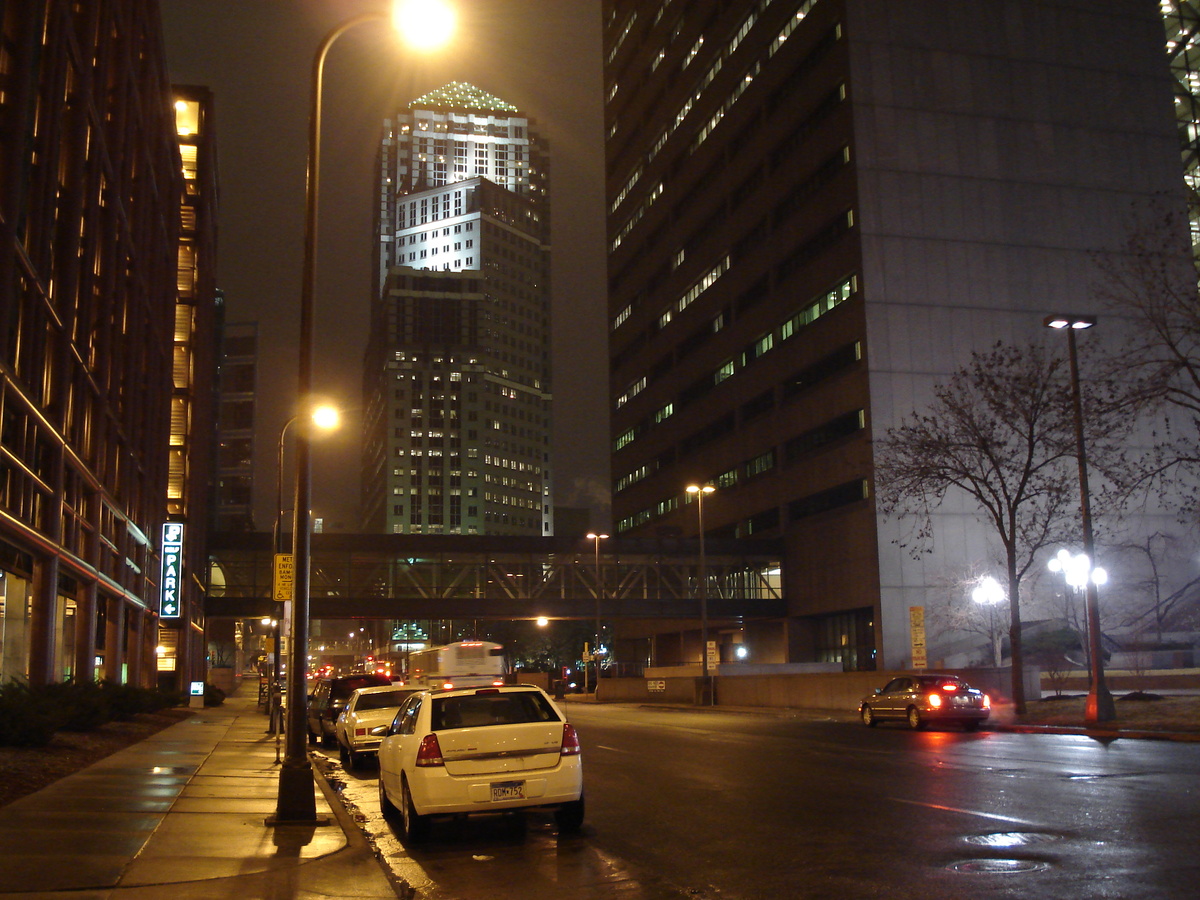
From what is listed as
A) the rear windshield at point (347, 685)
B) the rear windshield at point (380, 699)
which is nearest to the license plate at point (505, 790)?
the rear windshield at point (380, 699)

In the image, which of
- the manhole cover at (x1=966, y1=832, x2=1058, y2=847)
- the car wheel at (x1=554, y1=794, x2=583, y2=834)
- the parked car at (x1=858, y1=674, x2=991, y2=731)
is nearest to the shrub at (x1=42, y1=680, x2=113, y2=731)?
the car wheel at (x1=554, y1=794, x2=583, y2=834)

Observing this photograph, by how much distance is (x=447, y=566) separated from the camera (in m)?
73.7

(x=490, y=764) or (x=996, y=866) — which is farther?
(x=490, y=764)

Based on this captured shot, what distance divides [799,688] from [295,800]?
128ft

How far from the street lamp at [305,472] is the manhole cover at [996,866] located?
710cm

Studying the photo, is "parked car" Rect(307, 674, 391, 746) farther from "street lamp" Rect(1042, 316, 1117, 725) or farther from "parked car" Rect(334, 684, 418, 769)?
"street lamp" Rect(1042, 316, 1117, 725)

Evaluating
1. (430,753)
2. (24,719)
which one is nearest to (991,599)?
(24,719)

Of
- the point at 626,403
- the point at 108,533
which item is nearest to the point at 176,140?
the point at 108,533

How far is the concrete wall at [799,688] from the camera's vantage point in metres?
42.7

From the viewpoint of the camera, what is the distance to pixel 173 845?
11.0m

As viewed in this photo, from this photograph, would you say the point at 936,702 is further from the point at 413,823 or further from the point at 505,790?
the point at 413,823

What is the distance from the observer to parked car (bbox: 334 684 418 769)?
73.3 feet

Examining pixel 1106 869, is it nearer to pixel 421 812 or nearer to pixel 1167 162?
pixel 421 812

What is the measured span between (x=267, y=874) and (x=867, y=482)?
54.7m
